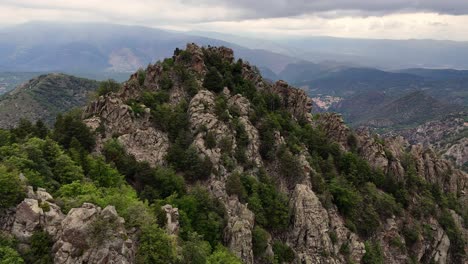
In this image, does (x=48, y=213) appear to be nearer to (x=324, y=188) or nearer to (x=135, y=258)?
A: (x=135, y=258)

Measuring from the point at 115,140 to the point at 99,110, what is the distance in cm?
909

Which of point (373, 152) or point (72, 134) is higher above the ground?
point (72, 134)

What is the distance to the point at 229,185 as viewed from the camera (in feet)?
188

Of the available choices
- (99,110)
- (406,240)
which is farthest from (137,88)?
(406,240)

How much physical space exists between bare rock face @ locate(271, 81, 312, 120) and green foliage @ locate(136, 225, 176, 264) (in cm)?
5999

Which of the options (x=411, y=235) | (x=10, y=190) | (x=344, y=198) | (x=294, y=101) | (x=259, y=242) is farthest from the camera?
(x=294, y=101)

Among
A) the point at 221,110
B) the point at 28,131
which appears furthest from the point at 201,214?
the point at 28,131

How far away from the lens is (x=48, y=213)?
3222 cm

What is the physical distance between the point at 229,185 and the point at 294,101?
3875cm

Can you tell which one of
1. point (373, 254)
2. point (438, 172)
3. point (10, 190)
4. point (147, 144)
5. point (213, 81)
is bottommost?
point (373, 254)

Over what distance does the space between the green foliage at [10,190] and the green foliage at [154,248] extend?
10.6 m

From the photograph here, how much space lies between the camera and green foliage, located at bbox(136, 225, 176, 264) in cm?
3238

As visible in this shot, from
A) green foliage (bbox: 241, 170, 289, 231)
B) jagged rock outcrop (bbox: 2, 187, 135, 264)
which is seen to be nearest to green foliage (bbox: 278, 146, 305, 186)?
green foliage (bbox: 241, 170, 289, 231)

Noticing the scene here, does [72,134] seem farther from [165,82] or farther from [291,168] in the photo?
[291,168]
